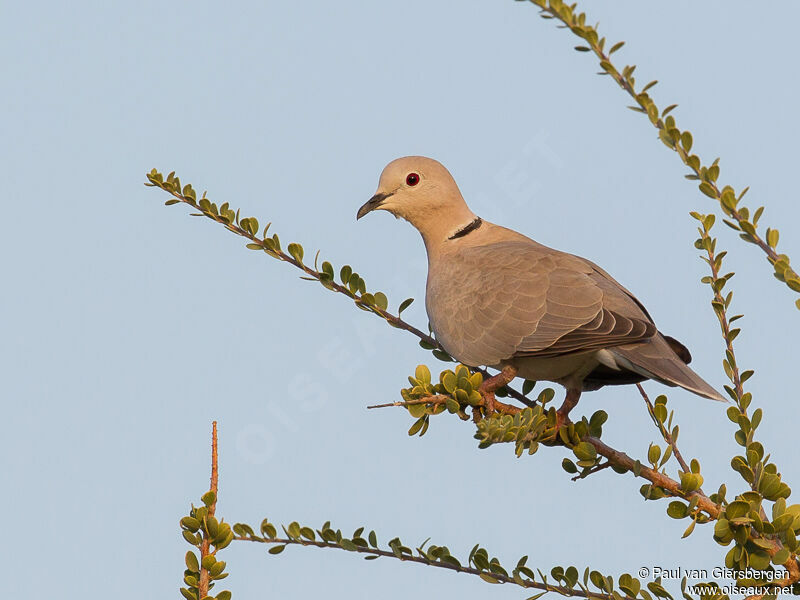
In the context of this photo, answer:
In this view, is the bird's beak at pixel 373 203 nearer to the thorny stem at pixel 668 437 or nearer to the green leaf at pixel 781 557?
the thorny stem at pixel 668 437

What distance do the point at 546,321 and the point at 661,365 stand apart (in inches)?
30.4

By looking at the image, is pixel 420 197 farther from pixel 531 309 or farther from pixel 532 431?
pixel 532 431

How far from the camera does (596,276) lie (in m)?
5.91

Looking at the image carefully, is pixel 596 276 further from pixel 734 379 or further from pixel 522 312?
pixel 734 379

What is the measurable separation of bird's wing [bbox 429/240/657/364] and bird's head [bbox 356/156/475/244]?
0.77 m

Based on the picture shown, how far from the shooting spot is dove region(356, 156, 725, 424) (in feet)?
17.0

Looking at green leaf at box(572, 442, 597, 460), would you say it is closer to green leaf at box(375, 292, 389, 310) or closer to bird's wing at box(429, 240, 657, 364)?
bird's wing at box(429, 240, 657, 364)

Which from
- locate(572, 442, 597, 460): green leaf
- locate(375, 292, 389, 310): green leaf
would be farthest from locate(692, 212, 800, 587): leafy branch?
locate(375, 292, 389, 310): green leaf

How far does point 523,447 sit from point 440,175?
3.03 metres

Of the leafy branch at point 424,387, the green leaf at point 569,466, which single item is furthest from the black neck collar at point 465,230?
the green leaf at point 569,466

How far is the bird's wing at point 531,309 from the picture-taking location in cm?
529

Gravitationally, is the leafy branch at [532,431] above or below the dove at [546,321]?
below

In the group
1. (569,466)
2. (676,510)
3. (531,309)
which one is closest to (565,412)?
(531,309)

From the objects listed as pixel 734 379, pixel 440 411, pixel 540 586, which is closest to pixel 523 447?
pixel 440 411
